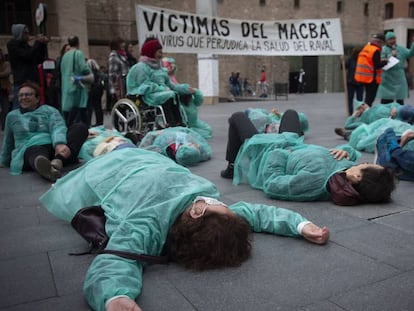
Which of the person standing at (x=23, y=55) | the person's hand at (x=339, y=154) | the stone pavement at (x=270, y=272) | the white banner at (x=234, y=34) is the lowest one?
the stone pavement at (x=270, y=272)

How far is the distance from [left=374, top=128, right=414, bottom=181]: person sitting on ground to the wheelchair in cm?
338

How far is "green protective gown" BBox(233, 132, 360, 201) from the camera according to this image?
356cm

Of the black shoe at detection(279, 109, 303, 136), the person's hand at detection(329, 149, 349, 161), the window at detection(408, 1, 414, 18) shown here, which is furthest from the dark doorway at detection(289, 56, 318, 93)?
the person's hand at detection(329, 149, 349, 161)

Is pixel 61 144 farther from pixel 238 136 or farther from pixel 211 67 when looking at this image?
pixel 211 67

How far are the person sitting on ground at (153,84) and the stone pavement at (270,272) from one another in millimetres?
3723

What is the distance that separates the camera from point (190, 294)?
215 cm

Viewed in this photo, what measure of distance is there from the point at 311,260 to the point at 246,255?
358mm

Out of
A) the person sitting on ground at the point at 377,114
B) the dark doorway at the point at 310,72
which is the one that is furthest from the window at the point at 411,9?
the person sitting on ground at the point at 377,114

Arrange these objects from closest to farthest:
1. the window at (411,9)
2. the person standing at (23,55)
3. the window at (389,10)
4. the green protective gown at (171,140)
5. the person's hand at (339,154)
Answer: the person's hand at (339,154), the green protective gown at (171,140), the person standing at (23,55), the window at (411,9), the window at (389,10)

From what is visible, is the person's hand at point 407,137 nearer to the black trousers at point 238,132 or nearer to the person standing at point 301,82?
the black trousers at point 238,132

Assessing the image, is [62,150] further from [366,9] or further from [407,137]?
[366,9]

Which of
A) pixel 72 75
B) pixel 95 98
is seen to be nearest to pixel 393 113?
pixel 72 75

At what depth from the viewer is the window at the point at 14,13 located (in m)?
20.5

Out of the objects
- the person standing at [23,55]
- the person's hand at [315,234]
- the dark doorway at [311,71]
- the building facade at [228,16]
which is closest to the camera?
the person's hand at [315,234]
